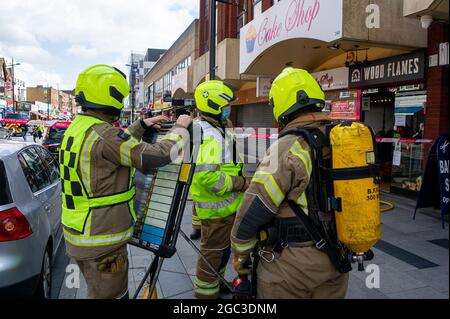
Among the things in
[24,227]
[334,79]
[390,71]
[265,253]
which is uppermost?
[334,79]

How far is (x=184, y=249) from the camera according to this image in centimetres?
513

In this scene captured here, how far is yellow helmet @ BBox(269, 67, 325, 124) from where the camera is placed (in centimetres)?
208

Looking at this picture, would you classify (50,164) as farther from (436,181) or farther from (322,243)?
(436,181)

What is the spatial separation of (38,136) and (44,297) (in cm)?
3201

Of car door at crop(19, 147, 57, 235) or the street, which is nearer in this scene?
the street

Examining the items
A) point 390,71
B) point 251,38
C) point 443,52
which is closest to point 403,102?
point 390,71

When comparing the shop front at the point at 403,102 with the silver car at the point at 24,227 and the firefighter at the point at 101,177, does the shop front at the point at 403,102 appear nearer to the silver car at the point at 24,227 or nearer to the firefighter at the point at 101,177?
the firefighter at the point at 101,177

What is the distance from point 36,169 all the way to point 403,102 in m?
7.53

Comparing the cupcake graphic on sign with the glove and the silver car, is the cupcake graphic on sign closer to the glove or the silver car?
the silver car

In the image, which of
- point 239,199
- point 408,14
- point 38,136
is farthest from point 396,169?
point 38,136

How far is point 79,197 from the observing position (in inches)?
94.0

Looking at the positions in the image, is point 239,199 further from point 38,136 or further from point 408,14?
point 38,136

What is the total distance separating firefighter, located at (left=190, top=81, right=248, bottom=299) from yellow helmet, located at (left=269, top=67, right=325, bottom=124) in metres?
1.06

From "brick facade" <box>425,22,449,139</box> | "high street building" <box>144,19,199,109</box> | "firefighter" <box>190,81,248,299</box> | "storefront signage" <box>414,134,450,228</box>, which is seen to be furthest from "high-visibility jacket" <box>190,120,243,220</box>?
"high street building" <box>144,19,199,109</box>
